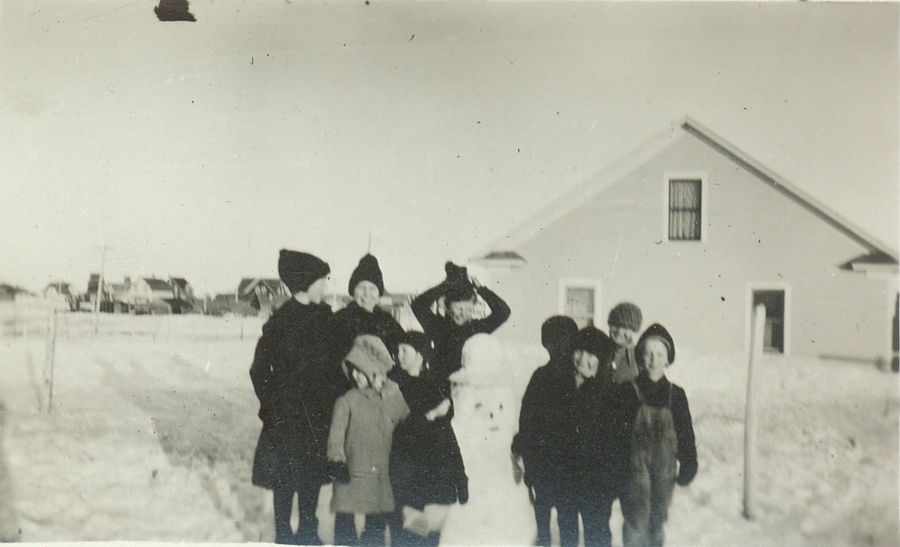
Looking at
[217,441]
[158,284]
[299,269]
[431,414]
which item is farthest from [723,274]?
[158,284]

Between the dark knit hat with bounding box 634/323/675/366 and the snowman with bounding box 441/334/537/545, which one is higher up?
the dark knit hat with bounding box 634/323/675/366

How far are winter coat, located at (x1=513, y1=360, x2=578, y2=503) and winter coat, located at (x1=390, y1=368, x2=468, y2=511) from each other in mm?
317

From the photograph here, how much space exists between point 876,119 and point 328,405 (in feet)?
9.83

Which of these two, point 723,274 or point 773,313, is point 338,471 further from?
point 773,313

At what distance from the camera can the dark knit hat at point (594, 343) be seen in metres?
3.27

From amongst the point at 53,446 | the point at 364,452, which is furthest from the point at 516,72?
the point at 53,446

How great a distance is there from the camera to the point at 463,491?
10.9ft

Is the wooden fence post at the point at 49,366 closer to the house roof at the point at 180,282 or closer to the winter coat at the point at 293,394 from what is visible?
the house roof at the point at 180,282

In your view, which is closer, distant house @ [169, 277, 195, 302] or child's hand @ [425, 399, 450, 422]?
child's hand @ [425, 399, 450, 422]

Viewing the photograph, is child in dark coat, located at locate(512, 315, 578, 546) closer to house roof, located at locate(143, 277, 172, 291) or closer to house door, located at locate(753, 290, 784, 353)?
house door, located at locate(753, 290, 784, 353)

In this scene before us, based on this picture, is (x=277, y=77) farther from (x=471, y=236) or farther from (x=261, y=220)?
(x=471, y=236)

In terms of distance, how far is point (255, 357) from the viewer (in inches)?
132

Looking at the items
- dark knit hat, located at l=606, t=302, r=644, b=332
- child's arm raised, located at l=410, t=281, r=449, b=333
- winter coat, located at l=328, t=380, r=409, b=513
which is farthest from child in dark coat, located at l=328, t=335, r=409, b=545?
dark knit hat, located at l=606, t=302, r=644, b=332

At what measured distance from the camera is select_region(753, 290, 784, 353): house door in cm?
329
